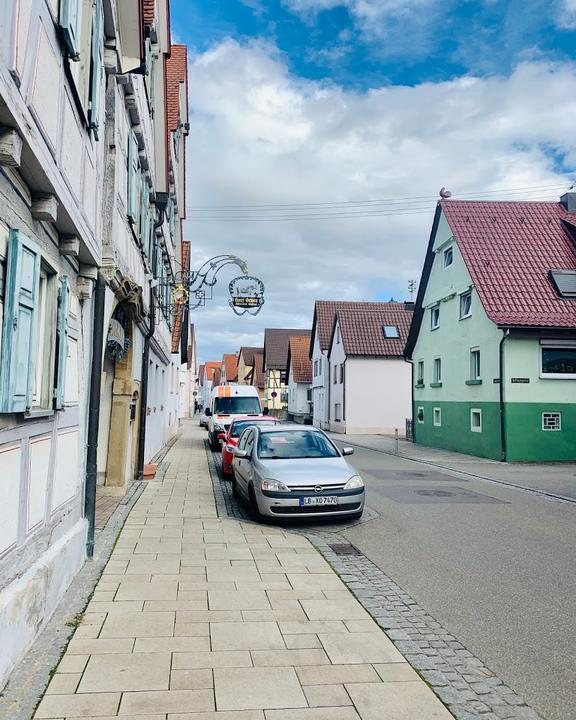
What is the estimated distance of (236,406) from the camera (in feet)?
84.6

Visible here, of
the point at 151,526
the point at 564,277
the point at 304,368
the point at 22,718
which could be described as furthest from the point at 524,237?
the point at 304,368

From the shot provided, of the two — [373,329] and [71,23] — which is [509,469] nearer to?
[71,23]

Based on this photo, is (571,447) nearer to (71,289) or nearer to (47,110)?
(71,289)

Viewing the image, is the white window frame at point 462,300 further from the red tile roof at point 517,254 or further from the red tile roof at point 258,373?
the red tile roof at point 258,373

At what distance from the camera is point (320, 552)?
7977 mm

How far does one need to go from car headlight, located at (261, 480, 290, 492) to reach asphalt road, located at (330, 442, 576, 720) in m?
1.08

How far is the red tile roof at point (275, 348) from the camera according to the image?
2835 inches

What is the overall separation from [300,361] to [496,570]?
51399 mm

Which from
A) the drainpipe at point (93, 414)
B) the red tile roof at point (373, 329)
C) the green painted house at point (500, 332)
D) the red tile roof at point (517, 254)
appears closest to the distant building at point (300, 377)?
the red tile roof at point (373, 329)

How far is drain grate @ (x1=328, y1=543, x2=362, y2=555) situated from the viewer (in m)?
8.01

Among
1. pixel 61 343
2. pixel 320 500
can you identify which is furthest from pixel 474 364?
pixel 61 343

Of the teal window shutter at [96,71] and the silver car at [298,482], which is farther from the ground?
the teal window shutter at [96,71]

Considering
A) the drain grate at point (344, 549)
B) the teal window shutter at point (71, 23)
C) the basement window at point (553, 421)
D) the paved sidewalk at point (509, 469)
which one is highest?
→ the teal window shutter at point (71, 23)

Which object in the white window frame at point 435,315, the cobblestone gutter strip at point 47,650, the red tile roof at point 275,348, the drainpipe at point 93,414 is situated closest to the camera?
the cobblestone gutter strip at point 47,650
